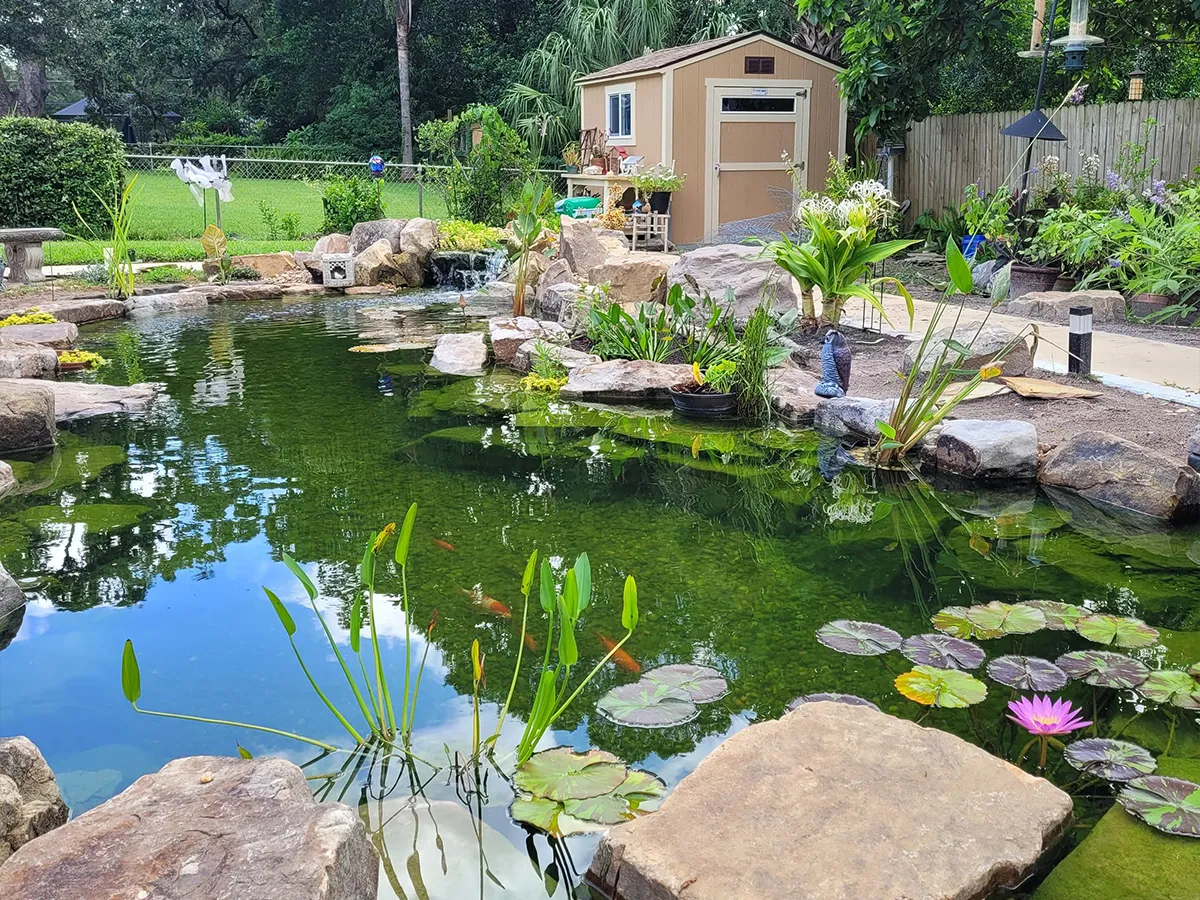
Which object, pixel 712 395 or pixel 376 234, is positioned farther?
pixel 376 234

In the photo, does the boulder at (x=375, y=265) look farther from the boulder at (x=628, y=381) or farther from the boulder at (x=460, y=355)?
the boulder at (x=628, y=381)

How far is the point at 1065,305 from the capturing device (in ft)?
26.2

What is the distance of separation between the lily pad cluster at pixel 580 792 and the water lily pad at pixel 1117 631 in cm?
153

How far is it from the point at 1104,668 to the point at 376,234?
1123 cm

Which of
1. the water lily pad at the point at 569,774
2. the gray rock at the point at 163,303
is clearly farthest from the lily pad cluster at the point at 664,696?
the gray rock at the point at 163,303

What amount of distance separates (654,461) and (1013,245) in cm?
562

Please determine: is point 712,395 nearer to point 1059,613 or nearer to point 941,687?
point 1059,613

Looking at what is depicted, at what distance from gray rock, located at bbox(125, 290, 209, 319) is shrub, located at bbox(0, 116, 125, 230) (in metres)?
4.54

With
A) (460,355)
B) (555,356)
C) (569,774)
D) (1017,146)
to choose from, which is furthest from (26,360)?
(1017,146)

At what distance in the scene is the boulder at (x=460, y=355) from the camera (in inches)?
298

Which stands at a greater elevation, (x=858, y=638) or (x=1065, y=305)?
(x=1065, y=305)

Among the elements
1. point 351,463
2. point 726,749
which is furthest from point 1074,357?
point 726,749

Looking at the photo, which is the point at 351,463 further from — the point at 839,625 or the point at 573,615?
the point at 573,615

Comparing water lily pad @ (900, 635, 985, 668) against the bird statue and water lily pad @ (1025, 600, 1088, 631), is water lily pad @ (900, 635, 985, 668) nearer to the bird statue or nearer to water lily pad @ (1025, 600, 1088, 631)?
water lily pad @ (1025, 600, 1088, 631)
